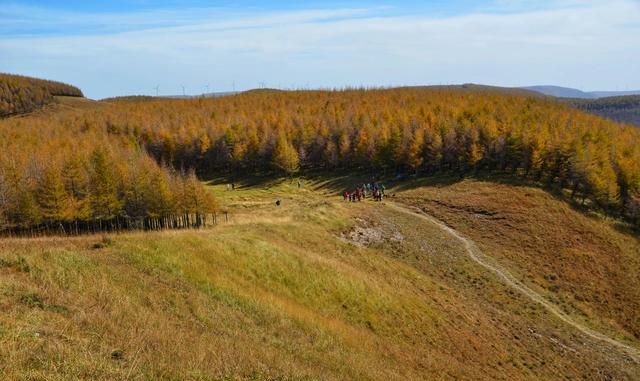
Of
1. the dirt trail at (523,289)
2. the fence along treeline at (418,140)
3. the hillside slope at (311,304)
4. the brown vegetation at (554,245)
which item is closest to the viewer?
the hillside slope at (311,304)

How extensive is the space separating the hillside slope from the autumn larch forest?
17.5 metres

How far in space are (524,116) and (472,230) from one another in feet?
171

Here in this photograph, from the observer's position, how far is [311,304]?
27.0 metres

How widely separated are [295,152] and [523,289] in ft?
200

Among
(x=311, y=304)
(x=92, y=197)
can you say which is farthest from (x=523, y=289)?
(x=92, y=197)

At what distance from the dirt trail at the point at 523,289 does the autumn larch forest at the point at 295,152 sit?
91.4 ft

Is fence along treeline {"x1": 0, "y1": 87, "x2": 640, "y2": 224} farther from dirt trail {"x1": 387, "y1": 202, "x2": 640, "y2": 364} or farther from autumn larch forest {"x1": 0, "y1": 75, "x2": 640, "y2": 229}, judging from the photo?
dirt trail {"x1": 387, "y1": 202, "x2": 640, "y2": 364}

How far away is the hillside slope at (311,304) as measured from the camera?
41.5 ft

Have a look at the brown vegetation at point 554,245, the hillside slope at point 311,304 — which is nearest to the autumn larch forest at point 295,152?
the brown vegetation at point 554,245

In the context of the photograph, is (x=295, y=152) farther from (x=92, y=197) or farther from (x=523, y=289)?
(x=523, y=289)

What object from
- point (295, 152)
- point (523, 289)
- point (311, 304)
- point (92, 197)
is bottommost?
point (523, 289)

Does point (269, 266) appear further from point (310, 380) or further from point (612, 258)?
point (612, 258)

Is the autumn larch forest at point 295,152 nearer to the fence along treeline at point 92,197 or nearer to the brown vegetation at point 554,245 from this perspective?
the fence along treeline at point 92,197

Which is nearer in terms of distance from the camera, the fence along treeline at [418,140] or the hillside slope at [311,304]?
the hillside slope at [311,304]
